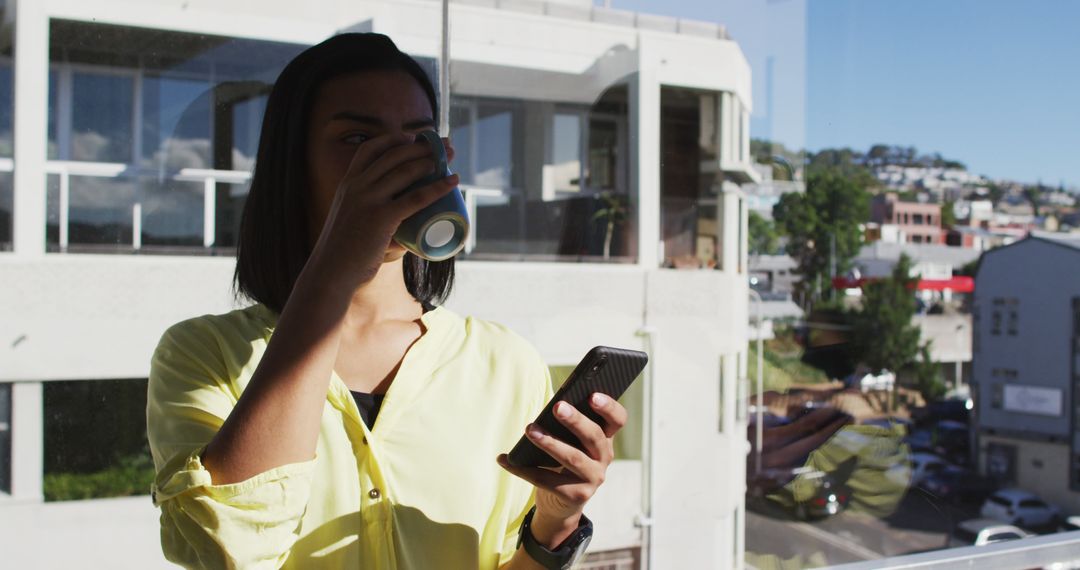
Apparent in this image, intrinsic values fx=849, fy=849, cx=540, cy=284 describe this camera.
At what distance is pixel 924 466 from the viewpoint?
180cm

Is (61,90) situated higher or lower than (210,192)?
higher

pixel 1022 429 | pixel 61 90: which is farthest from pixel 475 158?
pixel 1022 429

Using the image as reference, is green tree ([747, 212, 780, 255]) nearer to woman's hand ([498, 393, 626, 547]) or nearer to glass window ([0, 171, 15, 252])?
woman's hand ([498, 393, 626, 547])

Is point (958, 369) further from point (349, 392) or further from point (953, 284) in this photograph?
point (349, 392)

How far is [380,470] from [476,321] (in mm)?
182

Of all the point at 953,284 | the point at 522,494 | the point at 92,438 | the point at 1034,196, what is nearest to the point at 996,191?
the point at 1034,196

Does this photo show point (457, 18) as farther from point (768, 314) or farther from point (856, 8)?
point (856, 8)

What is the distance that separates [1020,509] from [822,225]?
82 cm

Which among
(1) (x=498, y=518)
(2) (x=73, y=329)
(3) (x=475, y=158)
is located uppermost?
(3) (x=475, y=158)

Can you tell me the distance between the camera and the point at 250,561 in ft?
1.73

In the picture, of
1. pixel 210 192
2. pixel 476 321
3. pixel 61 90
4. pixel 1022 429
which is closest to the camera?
pixel 476 321

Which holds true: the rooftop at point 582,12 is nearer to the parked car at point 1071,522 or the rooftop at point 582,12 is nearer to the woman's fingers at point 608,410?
the woman's fingers at point 608,410

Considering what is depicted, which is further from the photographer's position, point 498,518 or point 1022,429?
point 1022,429

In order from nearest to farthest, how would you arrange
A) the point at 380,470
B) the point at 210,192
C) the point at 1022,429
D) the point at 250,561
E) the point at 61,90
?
the point at 250,561 → the point at 380,470 → the point at 61,90 → the point at 210,192 → the point at 1022,429
